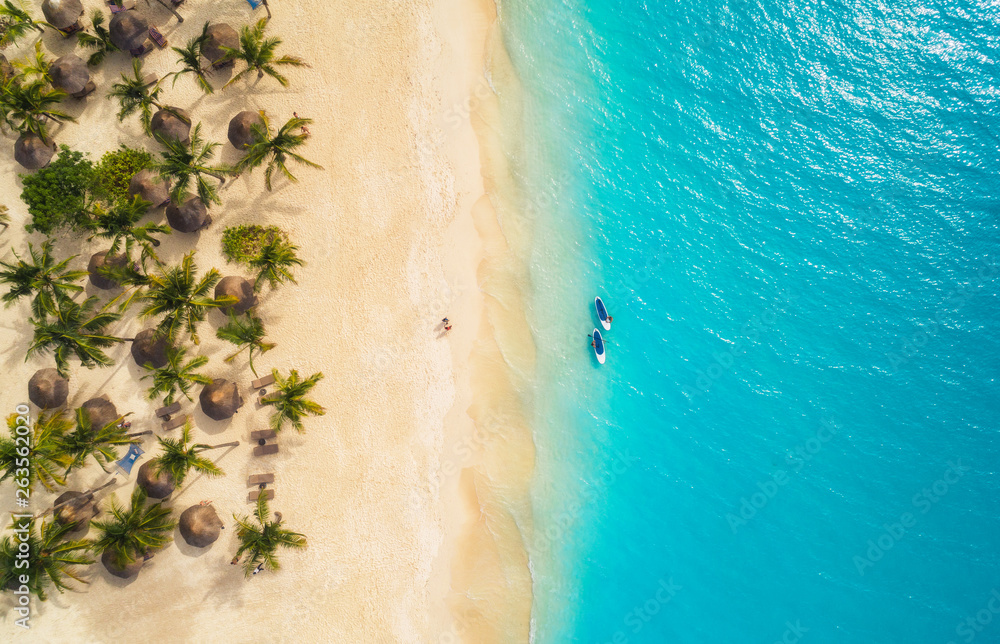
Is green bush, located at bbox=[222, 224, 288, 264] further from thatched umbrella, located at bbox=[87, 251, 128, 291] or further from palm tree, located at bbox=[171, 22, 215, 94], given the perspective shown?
palm tree, located at bbox=[171, 22, 215, 94]

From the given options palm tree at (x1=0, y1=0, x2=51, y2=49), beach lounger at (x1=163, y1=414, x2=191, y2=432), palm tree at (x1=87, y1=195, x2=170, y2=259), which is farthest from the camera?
beach lounger at (x1=163, y1=414, x2=191, y2=432)

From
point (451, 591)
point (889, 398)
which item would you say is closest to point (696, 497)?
point (889, 398)

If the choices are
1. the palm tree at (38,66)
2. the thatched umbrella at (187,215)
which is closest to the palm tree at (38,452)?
the thatched umbrella at (187,215)

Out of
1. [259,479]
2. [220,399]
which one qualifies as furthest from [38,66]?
[259,479]

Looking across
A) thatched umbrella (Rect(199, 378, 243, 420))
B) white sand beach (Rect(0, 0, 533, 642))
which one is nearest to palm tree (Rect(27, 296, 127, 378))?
white sand beach (Rect(0, 0, 533, 642))

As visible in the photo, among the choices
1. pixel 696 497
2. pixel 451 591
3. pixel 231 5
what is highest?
pixel 231 5

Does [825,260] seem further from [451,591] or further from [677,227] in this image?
[451,591]
